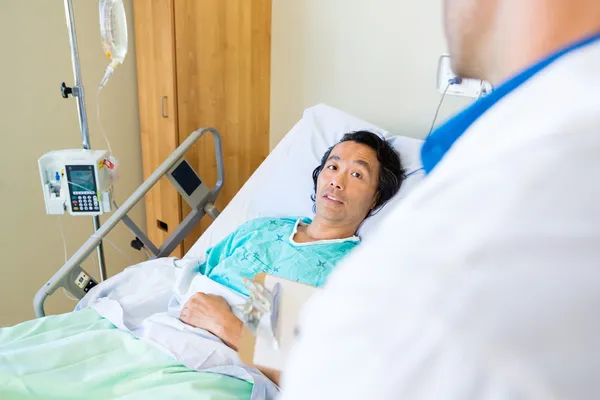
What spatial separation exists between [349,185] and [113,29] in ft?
3.44

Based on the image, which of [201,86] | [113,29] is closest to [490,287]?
[113,29]

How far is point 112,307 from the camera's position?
1463 mm

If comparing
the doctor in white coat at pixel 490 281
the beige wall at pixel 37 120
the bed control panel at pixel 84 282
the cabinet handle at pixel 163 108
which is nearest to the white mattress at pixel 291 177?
the bed control panel at pixel 84 282

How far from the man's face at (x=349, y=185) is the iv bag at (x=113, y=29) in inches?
35.0

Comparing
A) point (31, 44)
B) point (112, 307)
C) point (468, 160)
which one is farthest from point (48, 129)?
point (468, 160)

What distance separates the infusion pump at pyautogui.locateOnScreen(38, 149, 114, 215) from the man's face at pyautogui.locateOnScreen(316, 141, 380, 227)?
0.80 m

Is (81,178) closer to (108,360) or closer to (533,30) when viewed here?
(108,360)

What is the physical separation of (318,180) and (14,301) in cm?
167

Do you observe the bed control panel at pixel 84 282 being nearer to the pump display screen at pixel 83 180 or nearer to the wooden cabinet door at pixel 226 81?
the pump display screen at pixel 83 180

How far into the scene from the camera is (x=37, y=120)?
7.18 feet

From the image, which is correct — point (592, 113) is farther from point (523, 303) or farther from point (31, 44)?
point (31, 44)

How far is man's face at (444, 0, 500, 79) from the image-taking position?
40cm

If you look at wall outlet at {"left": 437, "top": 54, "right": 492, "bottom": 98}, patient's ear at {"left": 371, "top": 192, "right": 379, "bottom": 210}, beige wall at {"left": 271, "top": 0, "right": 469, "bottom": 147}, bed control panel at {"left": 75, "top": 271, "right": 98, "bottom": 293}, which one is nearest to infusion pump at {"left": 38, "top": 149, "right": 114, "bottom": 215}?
bed control panel at {"left": 75, "top": 271, "right": 98, "bottom": 293}

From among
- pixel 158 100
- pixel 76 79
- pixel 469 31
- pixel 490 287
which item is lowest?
pixel 158 100
